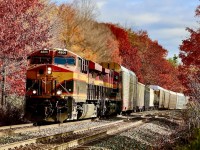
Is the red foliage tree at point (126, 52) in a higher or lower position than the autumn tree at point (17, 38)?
higher

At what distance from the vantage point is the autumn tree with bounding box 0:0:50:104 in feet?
77.5

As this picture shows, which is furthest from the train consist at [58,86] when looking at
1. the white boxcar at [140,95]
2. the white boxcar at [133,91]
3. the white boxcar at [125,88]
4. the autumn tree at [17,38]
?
the white boxcar at [140,95]

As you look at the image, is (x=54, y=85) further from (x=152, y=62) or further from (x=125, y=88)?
(x=152, y=62)

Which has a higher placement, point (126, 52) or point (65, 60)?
point (126, 52)

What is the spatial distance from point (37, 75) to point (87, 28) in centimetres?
4546

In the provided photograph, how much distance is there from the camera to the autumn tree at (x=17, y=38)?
930 inches

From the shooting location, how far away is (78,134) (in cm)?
1909

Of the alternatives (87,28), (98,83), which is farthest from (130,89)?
(87,28)

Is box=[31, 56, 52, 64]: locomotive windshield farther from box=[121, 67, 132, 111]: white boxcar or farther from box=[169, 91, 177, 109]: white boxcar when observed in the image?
box=[169, 91, 177, 109]: white boxcar

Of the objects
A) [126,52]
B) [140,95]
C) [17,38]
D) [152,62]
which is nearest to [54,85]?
[17,38]

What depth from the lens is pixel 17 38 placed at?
24.0 meters

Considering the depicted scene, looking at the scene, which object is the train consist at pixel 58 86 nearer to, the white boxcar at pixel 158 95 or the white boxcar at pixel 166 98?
the white boxcar at pixel 158 95

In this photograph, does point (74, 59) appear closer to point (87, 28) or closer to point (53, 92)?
point (53, 92)

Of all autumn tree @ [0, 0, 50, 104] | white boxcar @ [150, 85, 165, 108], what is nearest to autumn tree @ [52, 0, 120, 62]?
white boxcar @ [150, 85, 165, 108]
